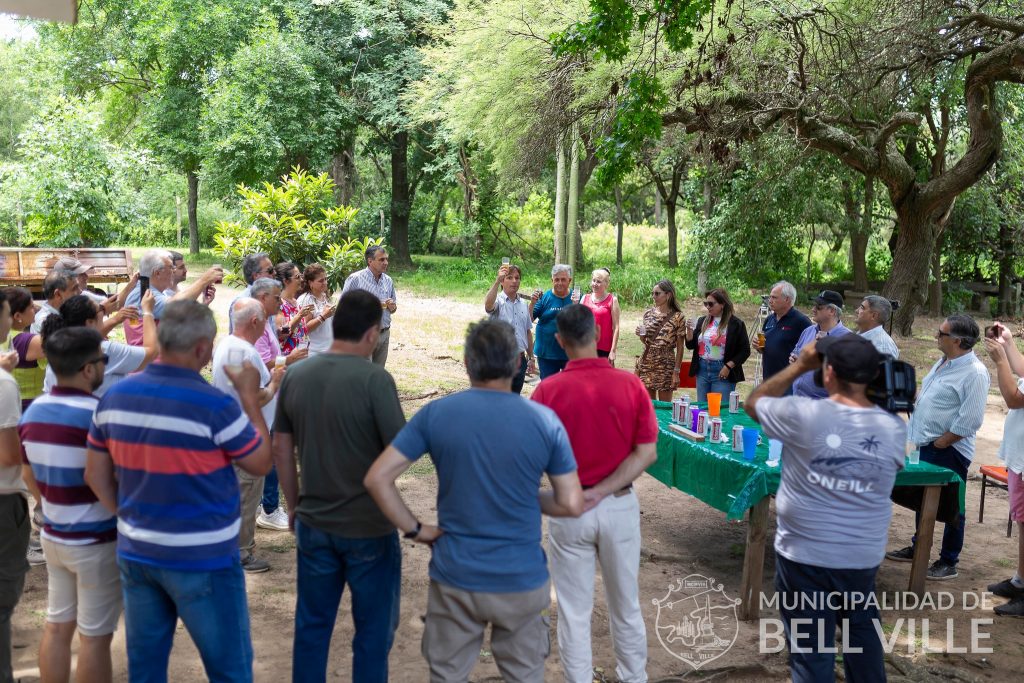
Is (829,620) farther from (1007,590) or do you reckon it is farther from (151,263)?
(151,263)

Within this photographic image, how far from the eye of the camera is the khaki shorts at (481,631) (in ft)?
9.80

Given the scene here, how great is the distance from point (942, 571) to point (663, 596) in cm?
193

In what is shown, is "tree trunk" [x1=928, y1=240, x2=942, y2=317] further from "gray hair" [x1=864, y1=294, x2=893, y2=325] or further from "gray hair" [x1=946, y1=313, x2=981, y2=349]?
"gray hair" [x1=946, y1=313, x2=981, y2=349]

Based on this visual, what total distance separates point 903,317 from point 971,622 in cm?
1389

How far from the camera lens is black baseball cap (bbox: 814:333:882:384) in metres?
3.20

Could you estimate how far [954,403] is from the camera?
5.41 m

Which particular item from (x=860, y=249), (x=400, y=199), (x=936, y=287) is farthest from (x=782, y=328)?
(x=400, y=199)

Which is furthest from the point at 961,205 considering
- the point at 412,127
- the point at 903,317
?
the point at 412,127

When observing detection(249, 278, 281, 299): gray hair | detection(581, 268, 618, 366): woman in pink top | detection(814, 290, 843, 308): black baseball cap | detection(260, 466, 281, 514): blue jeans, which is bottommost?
detection(260, 466, 281, 514): blue jeans

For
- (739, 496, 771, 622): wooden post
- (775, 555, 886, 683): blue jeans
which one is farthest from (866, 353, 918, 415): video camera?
(739, 496, 771, 622): wooden post

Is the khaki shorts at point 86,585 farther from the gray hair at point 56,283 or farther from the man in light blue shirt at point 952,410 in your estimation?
the man in light blue shirt at point 952,410

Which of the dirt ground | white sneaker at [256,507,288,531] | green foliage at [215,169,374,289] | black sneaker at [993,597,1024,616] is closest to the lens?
the dirt ground

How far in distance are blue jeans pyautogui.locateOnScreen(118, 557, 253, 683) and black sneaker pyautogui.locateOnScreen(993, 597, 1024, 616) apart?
4406 mm

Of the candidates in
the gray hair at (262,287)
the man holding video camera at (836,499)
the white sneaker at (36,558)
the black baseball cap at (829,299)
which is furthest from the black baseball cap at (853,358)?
the white sneaker at (36,558)
